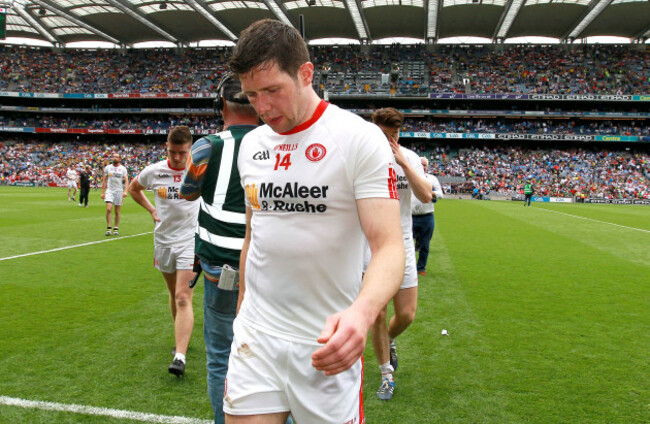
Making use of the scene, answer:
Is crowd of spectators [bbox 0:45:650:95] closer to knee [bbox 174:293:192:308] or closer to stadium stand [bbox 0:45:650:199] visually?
stadium stand [bbox 0:45:650:199]

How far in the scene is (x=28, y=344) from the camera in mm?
5160

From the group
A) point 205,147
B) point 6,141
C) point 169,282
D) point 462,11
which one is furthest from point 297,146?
point 6,141

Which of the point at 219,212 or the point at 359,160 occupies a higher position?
the point at 359,160

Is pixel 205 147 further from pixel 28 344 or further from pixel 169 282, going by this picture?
pixel 28 344

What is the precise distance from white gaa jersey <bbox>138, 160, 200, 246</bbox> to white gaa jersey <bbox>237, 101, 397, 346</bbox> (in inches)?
130

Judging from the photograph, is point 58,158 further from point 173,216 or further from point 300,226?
point 300,226

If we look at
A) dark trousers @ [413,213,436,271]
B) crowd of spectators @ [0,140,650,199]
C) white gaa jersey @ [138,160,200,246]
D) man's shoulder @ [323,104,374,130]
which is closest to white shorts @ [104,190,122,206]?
dark trousers @ [413,213,436,271]

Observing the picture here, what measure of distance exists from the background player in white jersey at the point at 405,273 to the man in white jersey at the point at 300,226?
2.03 meters

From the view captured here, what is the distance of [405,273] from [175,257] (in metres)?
2.45

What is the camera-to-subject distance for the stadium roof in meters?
43.0

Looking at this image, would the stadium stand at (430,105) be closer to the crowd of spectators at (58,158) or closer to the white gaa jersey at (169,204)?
the crowd of spectators at (58,158)

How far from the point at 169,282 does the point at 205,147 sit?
2.74 metres

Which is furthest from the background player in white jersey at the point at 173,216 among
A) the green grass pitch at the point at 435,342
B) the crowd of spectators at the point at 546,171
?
the crowd of spectators at the point at 546,171

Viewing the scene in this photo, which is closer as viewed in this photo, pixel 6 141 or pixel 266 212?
pixel 266 212
